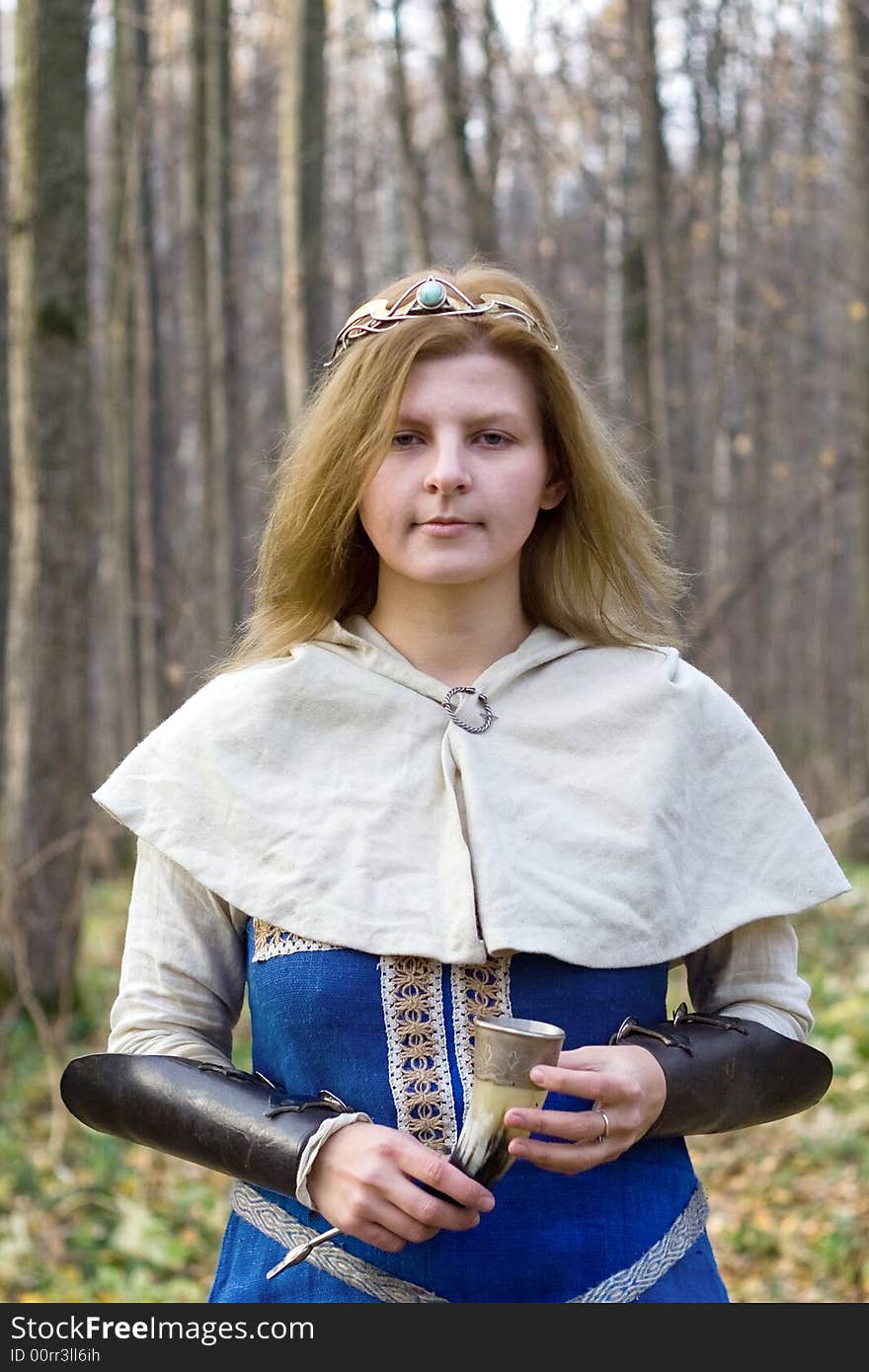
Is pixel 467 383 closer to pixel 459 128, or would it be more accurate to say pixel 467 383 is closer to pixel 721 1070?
pixel 721 1070

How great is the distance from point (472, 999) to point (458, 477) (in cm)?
68

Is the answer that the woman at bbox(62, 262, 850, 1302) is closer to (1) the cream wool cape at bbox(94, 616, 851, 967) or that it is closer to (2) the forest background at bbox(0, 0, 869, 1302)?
(1) the cream wool cape at bbox(94, 616, 851, 967)

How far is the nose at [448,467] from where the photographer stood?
194 cm

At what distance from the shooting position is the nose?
194cm

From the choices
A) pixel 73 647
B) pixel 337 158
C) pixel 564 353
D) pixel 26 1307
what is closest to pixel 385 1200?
pixel 26 1307

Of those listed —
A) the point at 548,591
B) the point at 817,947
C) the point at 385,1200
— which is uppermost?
the point at 548,591

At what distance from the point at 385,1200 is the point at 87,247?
5474 mm

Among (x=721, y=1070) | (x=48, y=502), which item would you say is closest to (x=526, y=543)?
(x=721, y=1070)

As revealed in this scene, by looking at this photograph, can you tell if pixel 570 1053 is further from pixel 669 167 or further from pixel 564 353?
pixel 669 167

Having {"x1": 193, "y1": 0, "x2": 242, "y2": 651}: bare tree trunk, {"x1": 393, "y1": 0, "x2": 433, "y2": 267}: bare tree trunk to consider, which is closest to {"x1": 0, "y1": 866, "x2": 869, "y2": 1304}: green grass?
{"x1": 193, "y1": 0, "x2": 242, "y2": 651}: bare tree trunk

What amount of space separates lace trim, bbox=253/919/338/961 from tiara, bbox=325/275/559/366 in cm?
85

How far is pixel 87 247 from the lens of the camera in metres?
6.36

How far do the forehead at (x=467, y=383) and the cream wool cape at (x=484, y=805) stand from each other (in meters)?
0.36

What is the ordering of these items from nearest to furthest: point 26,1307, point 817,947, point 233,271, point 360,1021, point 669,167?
point 360,1021, point 26,1307, point 817,947, point 669,167, point 233,271
